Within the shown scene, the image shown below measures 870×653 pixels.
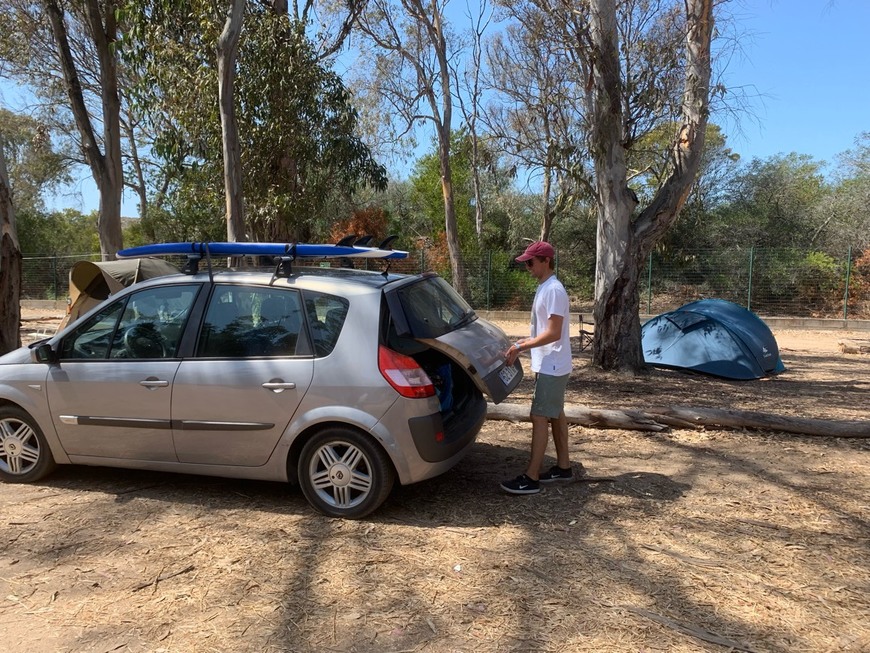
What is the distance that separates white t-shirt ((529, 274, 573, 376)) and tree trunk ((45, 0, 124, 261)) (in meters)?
12.1

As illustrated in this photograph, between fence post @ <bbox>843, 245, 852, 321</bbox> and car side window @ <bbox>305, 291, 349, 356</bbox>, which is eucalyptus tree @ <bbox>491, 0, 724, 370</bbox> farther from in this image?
fence post @ <bbox>843, 245, 852, 321</bbox>

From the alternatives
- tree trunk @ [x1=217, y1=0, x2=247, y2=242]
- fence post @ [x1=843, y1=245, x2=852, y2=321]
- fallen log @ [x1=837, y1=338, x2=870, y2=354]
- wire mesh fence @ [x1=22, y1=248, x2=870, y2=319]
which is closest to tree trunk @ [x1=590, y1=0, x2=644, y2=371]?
tree trunk @ [x1=217, y1=0, x2=247, y2=242]

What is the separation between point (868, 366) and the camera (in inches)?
448

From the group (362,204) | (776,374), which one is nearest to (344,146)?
(776,374)

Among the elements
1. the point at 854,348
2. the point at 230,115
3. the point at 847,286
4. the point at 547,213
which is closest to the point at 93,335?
the point at 230,115

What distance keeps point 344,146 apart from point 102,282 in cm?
672

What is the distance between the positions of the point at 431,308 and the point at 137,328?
2.04 meters

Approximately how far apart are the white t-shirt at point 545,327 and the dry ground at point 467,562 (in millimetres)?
894

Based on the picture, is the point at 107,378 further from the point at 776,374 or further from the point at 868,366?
the point at 868,366

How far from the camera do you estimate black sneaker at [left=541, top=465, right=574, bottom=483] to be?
184 inches

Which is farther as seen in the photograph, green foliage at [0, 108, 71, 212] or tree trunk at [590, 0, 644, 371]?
A: green foliage at [0, 108, 71, 212]

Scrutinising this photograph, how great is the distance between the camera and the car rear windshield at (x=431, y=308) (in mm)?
4121

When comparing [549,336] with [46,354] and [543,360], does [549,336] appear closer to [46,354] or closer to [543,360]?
[543,360]

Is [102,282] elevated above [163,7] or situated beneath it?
situated beneath
